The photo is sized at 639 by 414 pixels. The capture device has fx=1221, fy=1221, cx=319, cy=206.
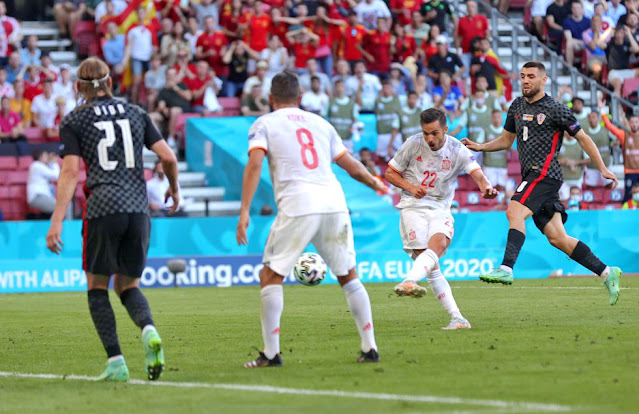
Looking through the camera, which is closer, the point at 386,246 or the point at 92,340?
the point at 92,340

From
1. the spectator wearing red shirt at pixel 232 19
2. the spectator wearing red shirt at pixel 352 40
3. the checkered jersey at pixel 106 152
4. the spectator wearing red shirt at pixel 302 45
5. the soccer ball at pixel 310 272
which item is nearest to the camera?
the checkered jersey at pixel 106 152

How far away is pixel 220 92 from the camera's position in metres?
27.0

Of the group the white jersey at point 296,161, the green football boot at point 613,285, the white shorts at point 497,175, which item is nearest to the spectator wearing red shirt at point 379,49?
the white shorts at point 497,175

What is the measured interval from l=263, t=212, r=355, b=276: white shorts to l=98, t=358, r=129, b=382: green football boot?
1262 millimetres

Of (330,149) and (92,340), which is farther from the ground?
(330,149)

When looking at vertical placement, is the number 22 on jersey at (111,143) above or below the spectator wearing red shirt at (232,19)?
above

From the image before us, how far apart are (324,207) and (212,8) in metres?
19.0

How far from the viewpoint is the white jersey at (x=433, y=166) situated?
11648 millimetres

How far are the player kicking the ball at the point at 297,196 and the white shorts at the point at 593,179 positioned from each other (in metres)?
18.4

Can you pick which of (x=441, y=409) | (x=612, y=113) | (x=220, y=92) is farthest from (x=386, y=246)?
(x=441, y=409)

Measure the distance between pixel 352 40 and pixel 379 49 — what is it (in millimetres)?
678

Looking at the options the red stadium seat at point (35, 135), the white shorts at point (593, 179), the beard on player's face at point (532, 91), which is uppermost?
the beard on player's face at point (532, 91)

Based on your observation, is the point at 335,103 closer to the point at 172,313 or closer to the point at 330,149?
the point at 172,313

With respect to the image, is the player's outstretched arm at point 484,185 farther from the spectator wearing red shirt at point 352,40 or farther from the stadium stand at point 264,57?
the spectator wearing red shirt at point 352,40
